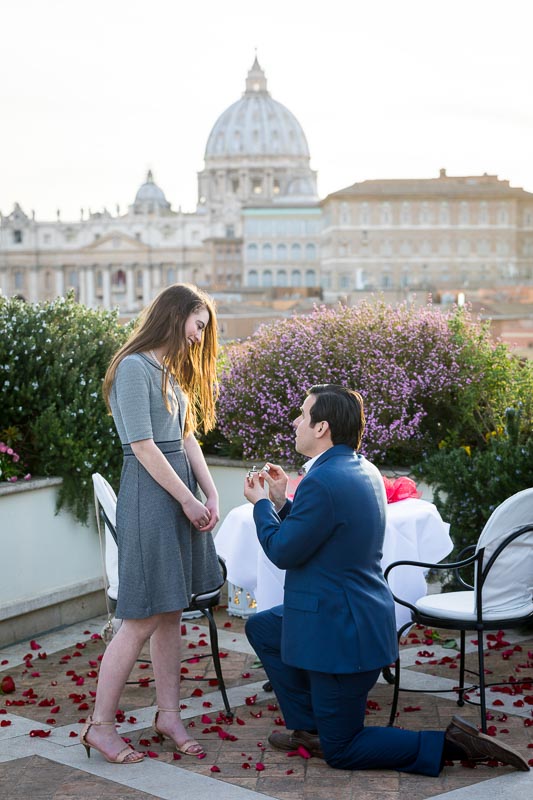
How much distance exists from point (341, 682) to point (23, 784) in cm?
107

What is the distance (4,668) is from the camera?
520 centimetres

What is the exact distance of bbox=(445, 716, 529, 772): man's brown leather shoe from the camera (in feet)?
11.8

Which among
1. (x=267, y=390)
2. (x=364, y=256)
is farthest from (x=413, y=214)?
(x=267, y=390)

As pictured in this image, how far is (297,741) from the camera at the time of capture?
3928 mm

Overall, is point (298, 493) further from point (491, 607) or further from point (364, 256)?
point (364, 256)

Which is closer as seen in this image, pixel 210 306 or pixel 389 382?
pixel 210 306

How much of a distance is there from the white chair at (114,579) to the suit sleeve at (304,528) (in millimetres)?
693

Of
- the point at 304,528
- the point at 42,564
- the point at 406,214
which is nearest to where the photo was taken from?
the point at 304,528

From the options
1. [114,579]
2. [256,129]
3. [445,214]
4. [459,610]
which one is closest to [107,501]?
[114,579]

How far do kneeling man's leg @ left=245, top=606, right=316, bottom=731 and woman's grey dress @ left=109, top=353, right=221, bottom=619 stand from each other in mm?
297

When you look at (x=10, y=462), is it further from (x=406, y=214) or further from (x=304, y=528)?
(x=406, y=214)

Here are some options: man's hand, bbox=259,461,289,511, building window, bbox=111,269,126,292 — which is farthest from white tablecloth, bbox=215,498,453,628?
building window, bbox=111,269,126,292

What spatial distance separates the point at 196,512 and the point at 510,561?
3.91ft

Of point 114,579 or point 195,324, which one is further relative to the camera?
point 114,579
